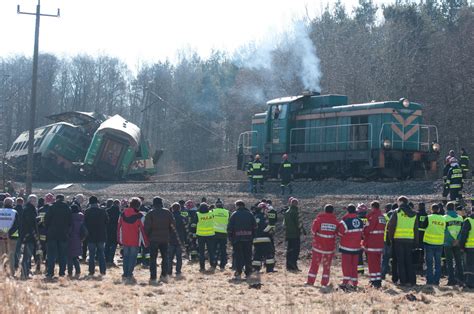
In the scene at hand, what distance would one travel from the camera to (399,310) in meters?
13.2

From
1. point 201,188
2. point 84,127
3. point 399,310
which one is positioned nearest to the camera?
point 399,310

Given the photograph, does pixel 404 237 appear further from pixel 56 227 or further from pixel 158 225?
pixel 56 227

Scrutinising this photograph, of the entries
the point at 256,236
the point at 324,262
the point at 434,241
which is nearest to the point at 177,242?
the point at 256,236

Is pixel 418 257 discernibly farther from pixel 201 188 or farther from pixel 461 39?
pixel 461 39

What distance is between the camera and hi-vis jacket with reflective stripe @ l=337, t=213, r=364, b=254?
1564 cm

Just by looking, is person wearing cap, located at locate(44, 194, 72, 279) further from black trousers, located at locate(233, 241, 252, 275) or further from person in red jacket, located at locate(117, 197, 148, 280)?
black trousers, located at locate(233, 241, 252, 275)

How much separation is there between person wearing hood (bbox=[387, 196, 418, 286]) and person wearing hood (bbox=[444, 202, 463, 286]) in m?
0.84

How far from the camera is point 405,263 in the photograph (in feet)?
53.3

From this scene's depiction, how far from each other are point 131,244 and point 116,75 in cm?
7955

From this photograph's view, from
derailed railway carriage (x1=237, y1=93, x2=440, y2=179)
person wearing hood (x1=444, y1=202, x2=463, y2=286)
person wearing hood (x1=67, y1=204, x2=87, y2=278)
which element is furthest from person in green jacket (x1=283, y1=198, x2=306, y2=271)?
derailed railway carriage (x1=237, y1=93, x2=440, y2=179)

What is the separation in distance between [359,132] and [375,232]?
15.2m

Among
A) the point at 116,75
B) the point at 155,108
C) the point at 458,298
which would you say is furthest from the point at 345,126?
the point at 116,75

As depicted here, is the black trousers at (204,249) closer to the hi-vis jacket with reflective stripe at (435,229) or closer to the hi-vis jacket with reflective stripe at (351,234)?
the hi-vis jacket with reflective stripe at (351,234)

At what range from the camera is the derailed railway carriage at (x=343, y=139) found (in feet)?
97.2
